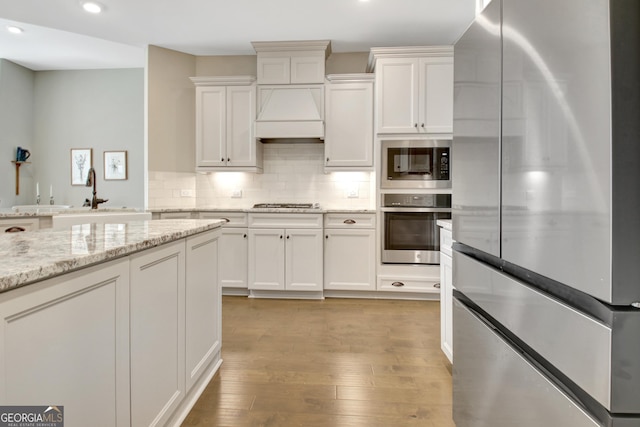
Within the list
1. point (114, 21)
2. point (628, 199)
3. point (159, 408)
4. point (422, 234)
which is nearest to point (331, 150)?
point (422, 234)

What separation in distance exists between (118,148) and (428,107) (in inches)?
177

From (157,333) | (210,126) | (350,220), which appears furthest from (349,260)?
(157,333)

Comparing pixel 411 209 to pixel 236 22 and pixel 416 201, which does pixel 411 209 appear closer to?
pixel 416 201

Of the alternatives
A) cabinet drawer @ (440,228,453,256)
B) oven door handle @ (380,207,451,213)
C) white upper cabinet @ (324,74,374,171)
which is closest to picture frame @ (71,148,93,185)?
white upper cabinet @ (324,74,374,171)

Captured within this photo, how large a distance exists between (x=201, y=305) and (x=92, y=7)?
3083mm

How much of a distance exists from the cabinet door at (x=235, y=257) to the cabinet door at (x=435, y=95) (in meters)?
2.21

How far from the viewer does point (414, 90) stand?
137 inches

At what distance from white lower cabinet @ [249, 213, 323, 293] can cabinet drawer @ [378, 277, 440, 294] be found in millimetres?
680

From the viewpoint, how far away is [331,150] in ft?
12.3

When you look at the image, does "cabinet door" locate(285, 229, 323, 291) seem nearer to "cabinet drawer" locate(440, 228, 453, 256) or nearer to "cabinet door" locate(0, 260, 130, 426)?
"cabinet drawer" locate(440, 228, 453, 256)

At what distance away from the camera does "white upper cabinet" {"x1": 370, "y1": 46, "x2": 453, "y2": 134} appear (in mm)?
3438

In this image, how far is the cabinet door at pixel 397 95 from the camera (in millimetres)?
3473

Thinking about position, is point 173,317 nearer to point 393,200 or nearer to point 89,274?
point 89,274

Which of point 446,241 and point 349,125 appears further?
point 349,125
